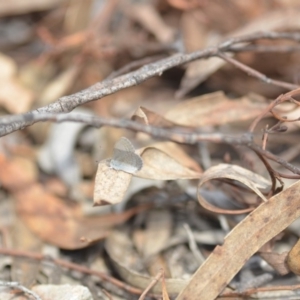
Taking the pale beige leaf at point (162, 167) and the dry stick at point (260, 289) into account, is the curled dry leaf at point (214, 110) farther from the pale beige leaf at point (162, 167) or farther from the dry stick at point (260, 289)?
the dry stick at point (260, 289)

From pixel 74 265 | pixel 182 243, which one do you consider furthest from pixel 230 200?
pixel 74 265

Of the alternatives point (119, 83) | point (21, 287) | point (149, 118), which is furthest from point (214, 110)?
point (21, 287)

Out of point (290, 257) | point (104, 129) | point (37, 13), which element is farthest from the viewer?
point (37, 13)

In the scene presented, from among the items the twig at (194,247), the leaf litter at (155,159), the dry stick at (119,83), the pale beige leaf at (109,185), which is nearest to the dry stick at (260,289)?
the leaf litter at (155,159)

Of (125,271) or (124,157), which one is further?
(125,271)

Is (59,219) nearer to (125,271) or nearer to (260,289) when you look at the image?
(125,271)

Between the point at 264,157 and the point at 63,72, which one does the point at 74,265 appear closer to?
the point at 264,157
